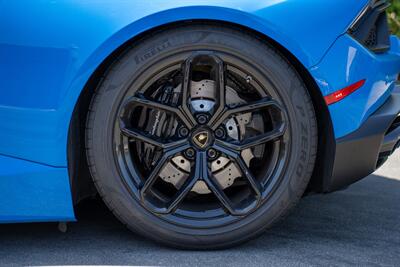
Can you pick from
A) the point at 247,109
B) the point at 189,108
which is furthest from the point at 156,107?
the point at 247,109

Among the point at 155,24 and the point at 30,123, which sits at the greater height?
the point at 155,24

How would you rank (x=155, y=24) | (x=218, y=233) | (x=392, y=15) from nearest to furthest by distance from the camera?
(x=155, y=24) → (x=218, y=233) → (x=392, y=15)

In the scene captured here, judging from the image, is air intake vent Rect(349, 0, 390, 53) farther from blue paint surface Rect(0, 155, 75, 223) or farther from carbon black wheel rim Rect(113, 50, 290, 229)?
blue paint surface Rect(0, 155, 75, 223)

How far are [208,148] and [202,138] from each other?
0.16ft

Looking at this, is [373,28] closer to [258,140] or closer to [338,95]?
[338,95]

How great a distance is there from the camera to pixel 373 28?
3211 mm

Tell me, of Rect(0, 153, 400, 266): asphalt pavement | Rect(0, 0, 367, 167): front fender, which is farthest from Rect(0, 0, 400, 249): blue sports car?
Rect(0, 153, 400, 266): asphalt pavement

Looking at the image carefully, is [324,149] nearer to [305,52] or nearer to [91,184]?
[305,52]

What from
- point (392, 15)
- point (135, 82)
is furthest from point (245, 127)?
point (392, 15)

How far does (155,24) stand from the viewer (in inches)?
113

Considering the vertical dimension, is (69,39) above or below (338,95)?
above

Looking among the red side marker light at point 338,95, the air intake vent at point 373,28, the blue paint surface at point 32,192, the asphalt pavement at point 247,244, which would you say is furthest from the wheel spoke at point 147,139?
the air intake vent at point 373,28

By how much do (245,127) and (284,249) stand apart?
1.74 ft

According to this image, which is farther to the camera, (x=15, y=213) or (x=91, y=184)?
(x=91, y=184)
